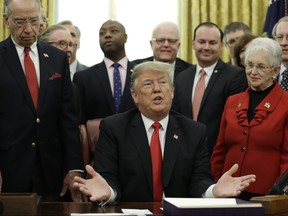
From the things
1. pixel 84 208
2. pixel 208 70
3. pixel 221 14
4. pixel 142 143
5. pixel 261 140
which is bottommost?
pixel 84 208

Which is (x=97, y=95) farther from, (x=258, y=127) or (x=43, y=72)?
(x=258, y=127)

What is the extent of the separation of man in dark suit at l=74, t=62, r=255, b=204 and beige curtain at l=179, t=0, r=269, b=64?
4.57 m

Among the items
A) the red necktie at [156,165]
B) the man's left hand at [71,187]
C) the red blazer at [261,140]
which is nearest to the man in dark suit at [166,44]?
the red blazer at [261,140]

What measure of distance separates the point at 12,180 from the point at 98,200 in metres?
1.02

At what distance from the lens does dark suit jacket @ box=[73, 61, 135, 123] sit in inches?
210

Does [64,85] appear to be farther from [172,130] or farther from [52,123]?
[172,130]

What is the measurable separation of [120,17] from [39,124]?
194 inches

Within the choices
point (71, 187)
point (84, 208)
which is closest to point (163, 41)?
Answer: point (71, 187)

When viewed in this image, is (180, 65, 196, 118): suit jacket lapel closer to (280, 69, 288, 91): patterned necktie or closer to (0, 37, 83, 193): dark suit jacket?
(280, 69, 288, 91): patterned necktie

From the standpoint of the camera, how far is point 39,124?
4219 mm

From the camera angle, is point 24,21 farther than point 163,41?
No

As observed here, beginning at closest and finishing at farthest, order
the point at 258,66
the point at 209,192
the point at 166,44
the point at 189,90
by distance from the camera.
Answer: the point at 209,192 → the point at 258,66 → the point at 189,90 → the point at 166,44

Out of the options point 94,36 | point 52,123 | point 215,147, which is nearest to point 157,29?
point 215,147

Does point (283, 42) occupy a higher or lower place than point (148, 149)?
higher
